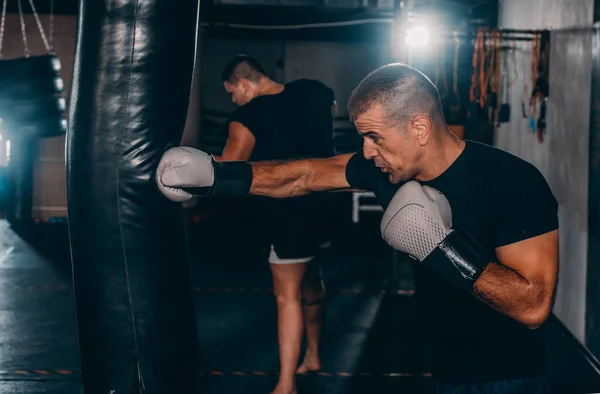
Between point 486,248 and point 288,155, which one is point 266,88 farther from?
point 486,248

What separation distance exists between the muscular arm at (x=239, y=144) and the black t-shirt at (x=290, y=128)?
2 centimetres

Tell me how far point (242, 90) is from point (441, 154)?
170 cm

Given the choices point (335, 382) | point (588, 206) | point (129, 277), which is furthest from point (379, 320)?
point (129, 277)

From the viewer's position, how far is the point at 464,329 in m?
1.72

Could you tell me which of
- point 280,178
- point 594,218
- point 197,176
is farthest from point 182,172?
point 594,218

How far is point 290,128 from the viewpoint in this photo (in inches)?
123

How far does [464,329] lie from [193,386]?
3.17ft

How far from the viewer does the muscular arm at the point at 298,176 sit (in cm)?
206

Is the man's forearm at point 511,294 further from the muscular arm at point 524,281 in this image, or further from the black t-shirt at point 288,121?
the black t-shirt at point 288,121

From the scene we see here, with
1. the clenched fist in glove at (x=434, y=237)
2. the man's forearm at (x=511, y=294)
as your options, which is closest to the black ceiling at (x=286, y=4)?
the clenched fist in glove at (x=434, y=237)

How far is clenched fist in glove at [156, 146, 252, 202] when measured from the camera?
1.91 metres

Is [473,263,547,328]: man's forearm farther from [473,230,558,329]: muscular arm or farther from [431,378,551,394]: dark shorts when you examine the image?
[431,378,551,394]: dark shorts

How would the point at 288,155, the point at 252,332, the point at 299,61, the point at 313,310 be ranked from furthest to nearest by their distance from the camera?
the point at 299,61, the point at 252,332, the point at 313,310, the point at 288,155

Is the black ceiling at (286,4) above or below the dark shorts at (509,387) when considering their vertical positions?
above
